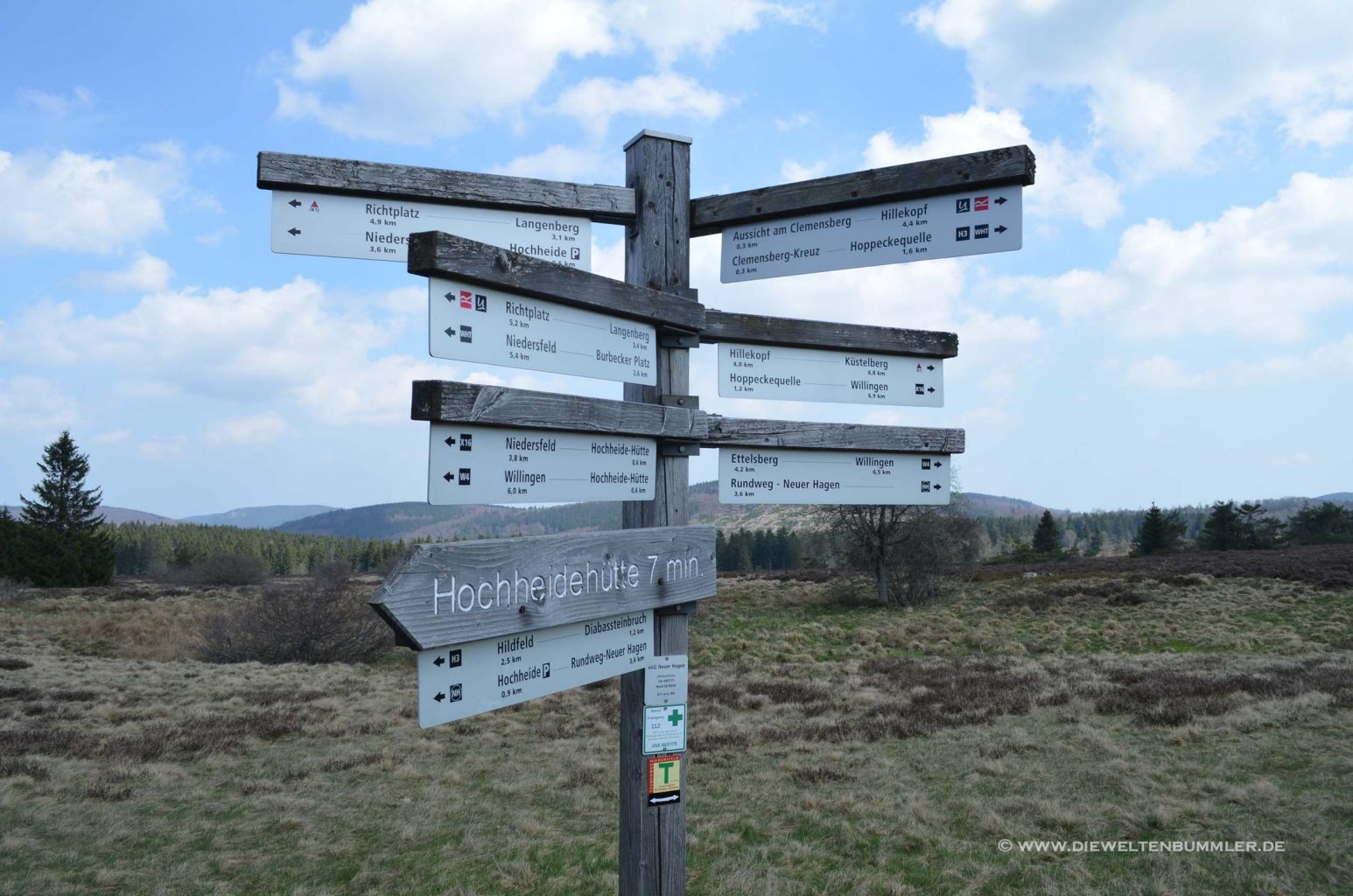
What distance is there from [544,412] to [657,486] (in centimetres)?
86

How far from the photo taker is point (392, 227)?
3248 mm

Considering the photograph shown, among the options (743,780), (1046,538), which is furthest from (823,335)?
(1046,538)

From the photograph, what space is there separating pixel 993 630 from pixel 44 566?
57833 mm

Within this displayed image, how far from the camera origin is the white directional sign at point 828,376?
3.73 metres

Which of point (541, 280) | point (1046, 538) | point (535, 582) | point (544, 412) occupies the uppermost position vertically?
point (541, 280)

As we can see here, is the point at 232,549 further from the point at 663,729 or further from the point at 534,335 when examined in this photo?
the point at 534,335

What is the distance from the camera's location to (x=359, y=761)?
1126 centimetres

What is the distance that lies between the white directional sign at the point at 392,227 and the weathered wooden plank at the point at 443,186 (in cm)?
3

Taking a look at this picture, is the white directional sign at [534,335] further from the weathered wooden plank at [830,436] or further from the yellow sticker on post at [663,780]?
the yellow sticker on post at [663,780]

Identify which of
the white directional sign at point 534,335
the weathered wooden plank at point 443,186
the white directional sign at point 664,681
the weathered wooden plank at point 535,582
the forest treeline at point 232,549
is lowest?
the forest treeline at point 232,549

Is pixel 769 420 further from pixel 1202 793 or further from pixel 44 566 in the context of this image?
pixel 44 566

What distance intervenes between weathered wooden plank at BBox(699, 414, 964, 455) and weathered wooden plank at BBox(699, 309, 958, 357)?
0.38 metres

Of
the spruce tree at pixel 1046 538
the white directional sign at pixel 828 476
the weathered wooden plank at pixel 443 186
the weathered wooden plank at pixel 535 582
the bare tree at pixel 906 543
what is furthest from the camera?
the spruce tree at pixel 1046 538

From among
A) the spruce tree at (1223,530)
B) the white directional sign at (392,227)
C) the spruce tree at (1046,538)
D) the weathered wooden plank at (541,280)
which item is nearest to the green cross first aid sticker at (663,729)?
the weathered wooden plank at (541,280)
